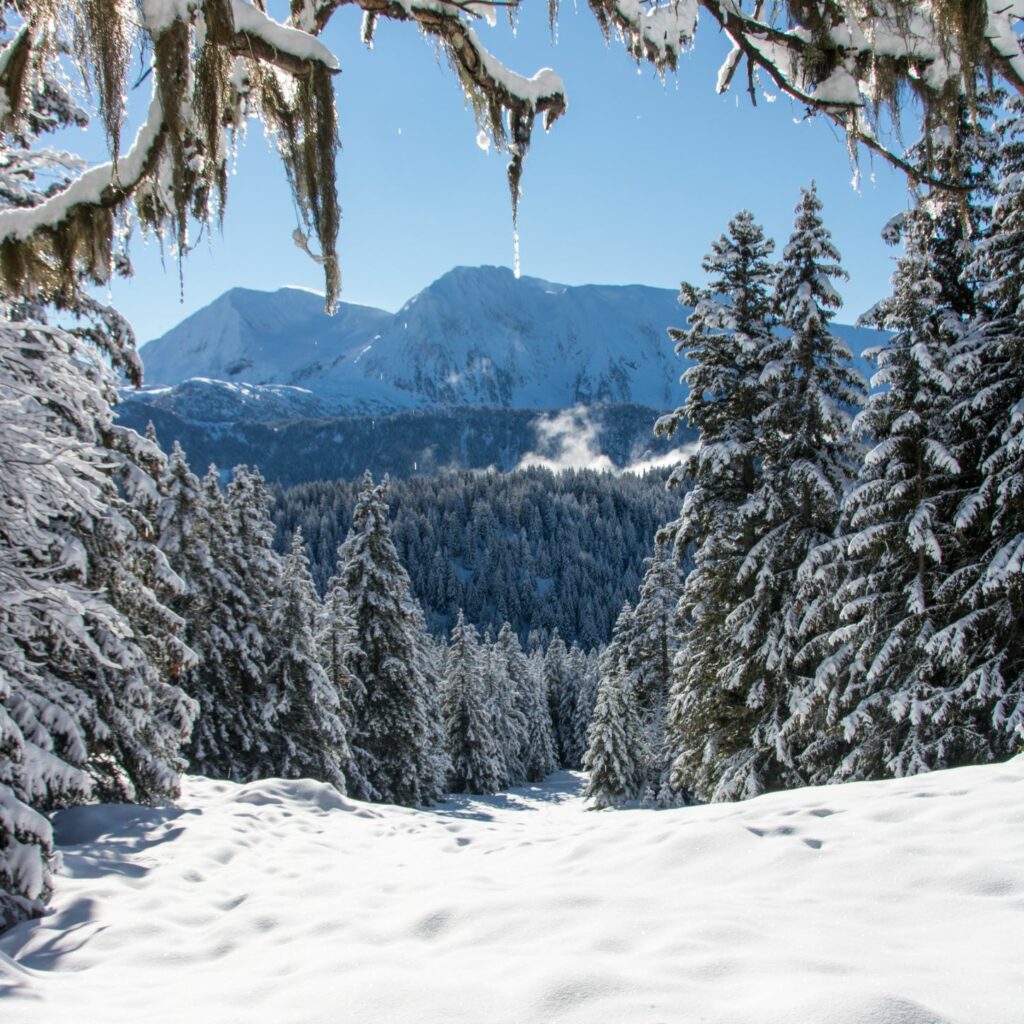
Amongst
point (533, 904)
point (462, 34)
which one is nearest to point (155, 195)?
point (462, 34)

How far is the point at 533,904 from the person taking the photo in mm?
4008

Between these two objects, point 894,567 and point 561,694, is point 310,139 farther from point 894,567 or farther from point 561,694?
point 561,694

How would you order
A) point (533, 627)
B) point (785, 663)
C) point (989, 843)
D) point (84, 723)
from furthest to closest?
point (533, 627), point (785, 663), point (84, 723), point (989, 843)

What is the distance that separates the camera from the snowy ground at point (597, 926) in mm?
2748

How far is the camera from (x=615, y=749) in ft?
108

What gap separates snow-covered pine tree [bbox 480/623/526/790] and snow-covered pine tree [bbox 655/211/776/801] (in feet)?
103

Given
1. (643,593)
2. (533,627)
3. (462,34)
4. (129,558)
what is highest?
(462,34)

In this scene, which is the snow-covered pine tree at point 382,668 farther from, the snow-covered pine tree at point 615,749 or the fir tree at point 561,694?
the fir tree at point 561,694

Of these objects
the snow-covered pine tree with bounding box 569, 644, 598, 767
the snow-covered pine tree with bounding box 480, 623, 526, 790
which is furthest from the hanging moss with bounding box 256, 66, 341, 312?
the snow-covered pine tree with bounding box 569, 644, 598, 767

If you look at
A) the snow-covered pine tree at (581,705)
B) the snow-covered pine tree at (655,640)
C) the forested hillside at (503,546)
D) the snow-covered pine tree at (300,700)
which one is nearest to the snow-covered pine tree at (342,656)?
the snow-covered pine tree at (300,700)

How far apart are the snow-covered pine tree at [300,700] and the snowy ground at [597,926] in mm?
14463

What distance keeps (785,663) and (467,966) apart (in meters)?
10.9

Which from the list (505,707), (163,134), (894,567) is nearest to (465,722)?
(505,707)

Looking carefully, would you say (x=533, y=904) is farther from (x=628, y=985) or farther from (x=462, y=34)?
(x=462, y=34)
